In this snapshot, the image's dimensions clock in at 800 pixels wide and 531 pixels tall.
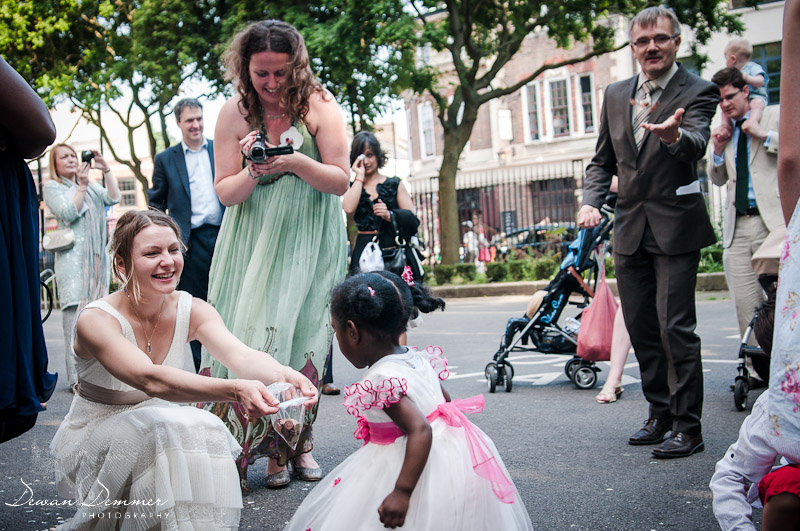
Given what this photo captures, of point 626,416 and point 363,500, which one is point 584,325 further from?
point 363,500

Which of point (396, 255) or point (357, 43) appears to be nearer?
point (396, 255)

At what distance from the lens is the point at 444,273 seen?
1919 cm

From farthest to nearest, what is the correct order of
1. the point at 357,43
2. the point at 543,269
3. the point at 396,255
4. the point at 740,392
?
the point at 543,269 → the point at 357,43 → the point at 396,255 → the point at 740,392

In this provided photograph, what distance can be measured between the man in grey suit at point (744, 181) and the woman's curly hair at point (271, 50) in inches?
131

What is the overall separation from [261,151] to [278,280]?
688mm

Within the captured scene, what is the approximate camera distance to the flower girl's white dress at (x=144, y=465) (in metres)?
2.78

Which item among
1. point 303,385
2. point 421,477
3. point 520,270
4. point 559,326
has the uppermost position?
point 303,385

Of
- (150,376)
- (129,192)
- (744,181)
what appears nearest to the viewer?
(150,376)

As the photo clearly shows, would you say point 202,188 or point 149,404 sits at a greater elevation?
point 202,188

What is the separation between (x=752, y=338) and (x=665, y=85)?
2.43 m

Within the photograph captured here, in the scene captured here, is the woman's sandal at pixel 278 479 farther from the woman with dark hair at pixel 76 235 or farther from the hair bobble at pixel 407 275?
the woman with dark hair at pixel 76 235

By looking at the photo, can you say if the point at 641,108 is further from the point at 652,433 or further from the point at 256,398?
the point at 256,398

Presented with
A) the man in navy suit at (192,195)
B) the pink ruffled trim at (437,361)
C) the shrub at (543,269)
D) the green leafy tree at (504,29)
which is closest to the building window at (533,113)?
the green leafy tree at (504,29)

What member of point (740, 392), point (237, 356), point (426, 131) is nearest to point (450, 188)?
point (740, 392)
